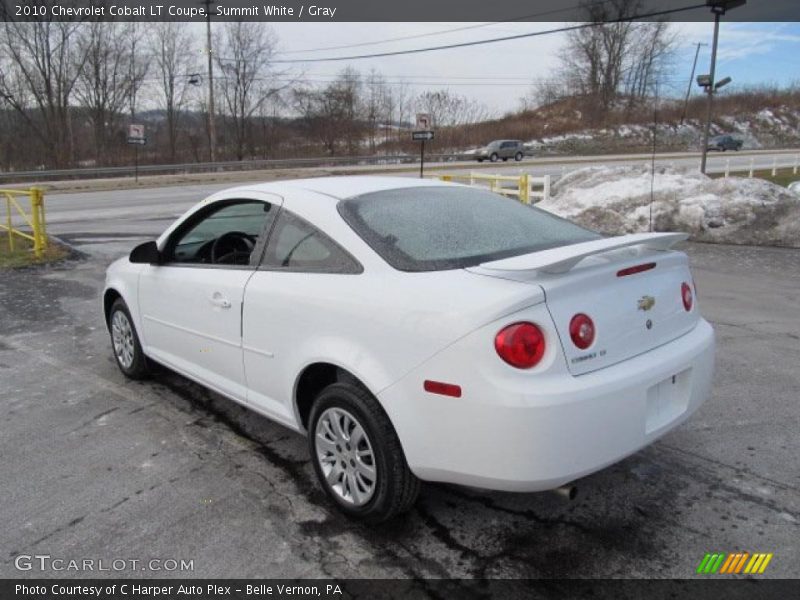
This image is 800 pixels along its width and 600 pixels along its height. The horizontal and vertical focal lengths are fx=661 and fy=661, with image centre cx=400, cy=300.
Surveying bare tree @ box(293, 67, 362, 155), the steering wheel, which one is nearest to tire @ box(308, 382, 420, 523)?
the steering wheel

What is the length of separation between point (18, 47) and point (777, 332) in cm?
4996

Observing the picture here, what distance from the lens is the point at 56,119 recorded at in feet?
150

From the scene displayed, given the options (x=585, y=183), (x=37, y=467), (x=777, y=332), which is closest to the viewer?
(x=37, y=467)

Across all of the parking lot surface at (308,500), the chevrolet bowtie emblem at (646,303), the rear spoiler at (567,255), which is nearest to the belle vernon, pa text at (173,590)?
the parking lot surface at (308,500)

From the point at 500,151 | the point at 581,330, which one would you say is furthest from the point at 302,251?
the point at 500,151

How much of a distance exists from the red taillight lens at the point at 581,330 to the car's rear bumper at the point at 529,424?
135 mm

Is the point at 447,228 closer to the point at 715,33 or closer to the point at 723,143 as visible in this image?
the point at 715,33

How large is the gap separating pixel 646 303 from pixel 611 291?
0.79 ft

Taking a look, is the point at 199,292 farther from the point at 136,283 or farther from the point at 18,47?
the point at 18,47

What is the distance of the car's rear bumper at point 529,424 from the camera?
2537mm

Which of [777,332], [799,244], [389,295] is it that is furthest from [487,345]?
[799,244]

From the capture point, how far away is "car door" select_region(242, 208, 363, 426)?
10.4 feet

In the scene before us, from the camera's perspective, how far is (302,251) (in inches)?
135

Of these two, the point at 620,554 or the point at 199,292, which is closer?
the point at 620,554
